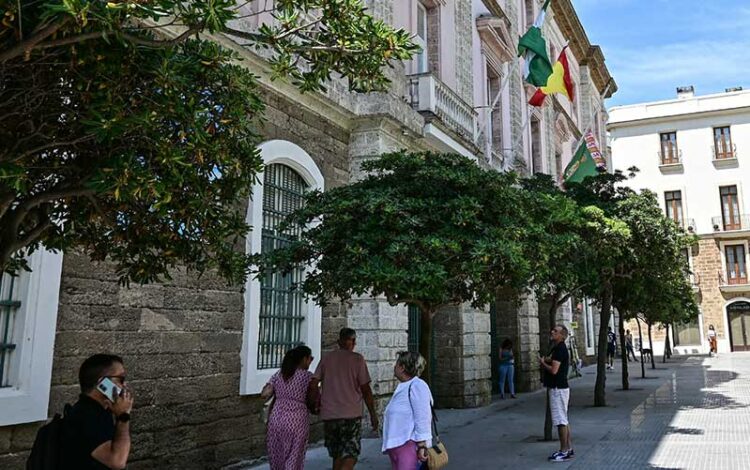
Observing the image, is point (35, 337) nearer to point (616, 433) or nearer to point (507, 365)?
point (616, 433)

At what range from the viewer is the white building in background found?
38625mm

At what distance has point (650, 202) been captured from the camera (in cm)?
1332

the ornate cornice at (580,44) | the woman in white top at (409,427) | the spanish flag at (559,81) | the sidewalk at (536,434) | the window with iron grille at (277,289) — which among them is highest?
the ornate cornice at (580,44)

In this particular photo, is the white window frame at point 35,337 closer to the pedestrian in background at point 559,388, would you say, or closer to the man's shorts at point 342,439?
the man's shorts at point 342,439

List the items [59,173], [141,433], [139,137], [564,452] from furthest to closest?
[564,452]
[141,433]
[59,173]
[139,137]

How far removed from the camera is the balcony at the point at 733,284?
125 ft

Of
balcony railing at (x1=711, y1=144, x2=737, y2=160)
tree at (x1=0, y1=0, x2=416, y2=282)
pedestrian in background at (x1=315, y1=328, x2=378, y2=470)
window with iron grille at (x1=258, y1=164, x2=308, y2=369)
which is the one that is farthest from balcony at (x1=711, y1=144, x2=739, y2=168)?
tree at (x1=0, y1=0, x2=416, y2=282)

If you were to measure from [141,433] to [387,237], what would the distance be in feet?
10.4

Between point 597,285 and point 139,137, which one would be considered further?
point 597,285

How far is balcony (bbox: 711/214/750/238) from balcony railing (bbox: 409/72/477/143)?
100ft

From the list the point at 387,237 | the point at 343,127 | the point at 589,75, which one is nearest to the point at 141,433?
the point at 387,237

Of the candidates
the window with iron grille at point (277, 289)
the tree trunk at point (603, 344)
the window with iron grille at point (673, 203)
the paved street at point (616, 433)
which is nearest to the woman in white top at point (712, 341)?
the window with iron grille at point (673, 203)

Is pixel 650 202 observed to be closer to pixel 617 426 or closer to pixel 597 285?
pixel 597 285

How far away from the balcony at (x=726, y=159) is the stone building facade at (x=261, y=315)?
2822 cm
